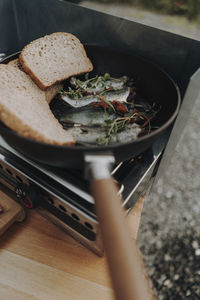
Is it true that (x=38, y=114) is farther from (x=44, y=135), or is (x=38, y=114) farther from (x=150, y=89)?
(x=150, y=89)

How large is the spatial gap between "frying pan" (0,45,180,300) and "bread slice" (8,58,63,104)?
3 cm

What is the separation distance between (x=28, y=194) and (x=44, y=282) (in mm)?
230

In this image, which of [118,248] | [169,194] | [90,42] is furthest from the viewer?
[169,194]

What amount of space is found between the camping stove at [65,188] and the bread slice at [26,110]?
11cm

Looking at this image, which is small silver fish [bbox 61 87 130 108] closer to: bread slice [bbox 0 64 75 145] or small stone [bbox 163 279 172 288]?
bread slice [bbox 0 64 75 145]

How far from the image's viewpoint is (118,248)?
0.39m

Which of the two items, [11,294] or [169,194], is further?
[169,194]

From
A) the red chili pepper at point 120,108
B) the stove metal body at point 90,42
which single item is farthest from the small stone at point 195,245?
the red chili pepper at point 120,108

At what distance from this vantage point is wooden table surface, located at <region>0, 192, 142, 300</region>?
2.14 ft

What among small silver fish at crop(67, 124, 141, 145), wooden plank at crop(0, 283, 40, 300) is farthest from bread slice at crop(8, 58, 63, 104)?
wooden plank at crop(0, 283, 40, 300)

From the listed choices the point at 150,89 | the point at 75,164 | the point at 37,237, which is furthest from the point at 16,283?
the point at 150,89

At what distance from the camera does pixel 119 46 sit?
3.07ft

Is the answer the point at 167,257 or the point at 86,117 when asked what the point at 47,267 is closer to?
the point at 86,117

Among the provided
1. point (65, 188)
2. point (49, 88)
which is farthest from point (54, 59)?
point (65, 188)
